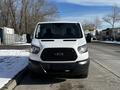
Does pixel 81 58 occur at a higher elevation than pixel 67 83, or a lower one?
higher

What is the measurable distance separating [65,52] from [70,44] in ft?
1.15

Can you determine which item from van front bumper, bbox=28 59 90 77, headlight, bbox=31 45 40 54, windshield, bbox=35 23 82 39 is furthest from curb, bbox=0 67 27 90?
windshield, bbox=35 23 82 39

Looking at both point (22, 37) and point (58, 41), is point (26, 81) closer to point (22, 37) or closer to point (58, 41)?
point (58, 41)

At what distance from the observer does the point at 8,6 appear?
8075 centimetres

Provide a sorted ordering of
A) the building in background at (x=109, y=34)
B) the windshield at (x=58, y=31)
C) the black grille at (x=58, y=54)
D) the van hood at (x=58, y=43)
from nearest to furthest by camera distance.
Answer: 1. the black grille at (x=58, y=54)
2. the van hood at (x=58, y=43)
3. the windshield at (x=58, y=31)
4. the building in background at (x=109, y=34)

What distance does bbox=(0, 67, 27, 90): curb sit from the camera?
32.4 ft

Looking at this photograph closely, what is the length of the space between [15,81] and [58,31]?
9.15ft

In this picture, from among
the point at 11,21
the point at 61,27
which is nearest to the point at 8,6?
the point at 11,21

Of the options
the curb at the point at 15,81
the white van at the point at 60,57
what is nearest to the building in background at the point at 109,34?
the curb at the point at 15,81

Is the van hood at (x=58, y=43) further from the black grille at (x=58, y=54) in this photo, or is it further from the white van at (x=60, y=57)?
the black grille at (x=58, y=54)

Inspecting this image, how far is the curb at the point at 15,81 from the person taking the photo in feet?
32.4

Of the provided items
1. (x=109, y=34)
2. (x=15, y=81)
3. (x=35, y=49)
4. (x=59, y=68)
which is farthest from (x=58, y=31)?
(x=109, y=34)

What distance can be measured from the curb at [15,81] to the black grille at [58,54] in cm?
115

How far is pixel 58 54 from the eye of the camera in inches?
447
